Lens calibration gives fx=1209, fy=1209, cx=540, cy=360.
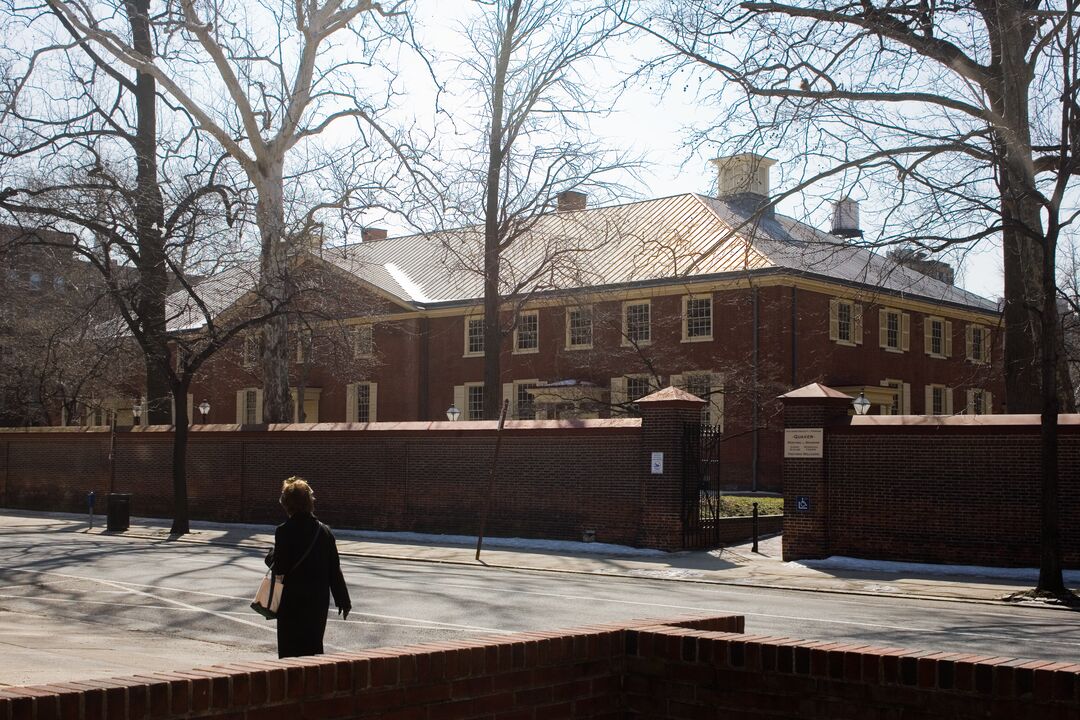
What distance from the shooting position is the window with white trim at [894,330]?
155 ft

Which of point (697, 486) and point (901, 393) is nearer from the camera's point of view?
point (697, 486)

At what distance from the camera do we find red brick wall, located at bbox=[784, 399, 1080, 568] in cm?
2130

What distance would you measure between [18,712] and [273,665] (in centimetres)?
96

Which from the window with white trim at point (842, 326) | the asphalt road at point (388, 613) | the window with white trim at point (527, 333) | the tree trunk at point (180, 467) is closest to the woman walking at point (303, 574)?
the asphalt road at point (388, 613)

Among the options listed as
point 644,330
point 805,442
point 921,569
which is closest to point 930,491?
point 921,569

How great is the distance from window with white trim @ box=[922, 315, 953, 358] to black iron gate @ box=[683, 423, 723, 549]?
2649 centimetres

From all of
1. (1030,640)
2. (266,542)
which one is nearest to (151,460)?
(266,542)

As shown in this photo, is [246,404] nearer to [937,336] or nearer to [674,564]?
[937,336]

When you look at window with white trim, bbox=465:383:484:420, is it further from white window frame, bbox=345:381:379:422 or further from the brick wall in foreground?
the brick wall in foreground

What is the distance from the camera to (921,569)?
71.5 feet

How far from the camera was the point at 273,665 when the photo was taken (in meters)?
4.61

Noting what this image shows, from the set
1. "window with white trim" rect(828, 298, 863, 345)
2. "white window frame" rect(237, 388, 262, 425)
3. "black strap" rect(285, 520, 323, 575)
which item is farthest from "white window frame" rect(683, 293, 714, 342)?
"black strap" rect(285, 520, 323, 575)

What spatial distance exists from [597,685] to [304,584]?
2914mm

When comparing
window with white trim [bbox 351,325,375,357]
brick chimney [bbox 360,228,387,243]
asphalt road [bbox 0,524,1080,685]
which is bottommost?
asphalt road [bbox 0,524,1080,685]
